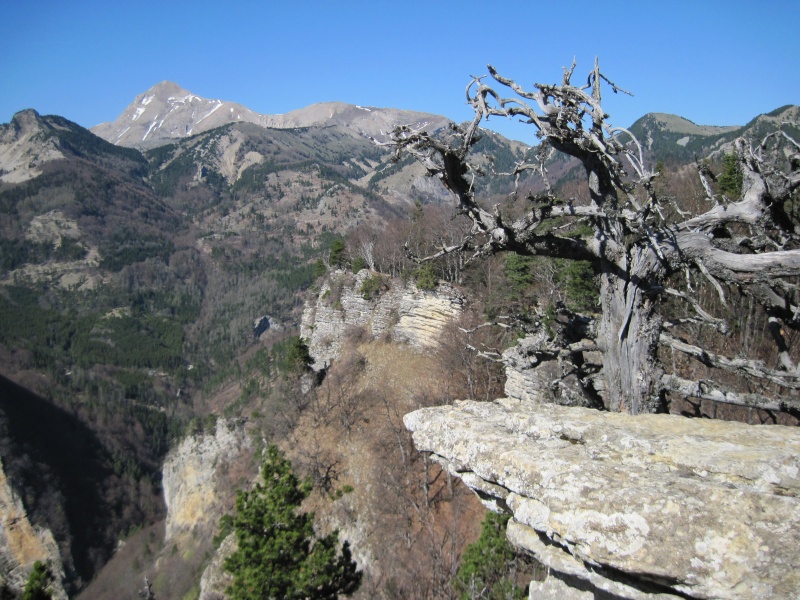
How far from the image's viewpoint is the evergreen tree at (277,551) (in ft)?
46.5

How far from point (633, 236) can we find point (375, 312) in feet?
118

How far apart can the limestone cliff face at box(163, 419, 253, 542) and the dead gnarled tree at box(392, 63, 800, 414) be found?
168ft

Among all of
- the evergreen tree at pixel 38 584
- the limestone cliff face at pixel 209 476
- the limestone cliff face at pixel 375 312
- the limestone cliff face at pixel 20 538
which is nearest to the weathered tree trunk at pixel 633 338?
the evergreen tree at pixel 38 584

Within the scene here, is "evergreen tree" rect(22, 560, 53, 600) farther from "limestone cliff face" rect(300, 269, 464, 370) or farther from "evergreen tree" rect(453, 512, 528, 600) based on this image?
"limestone cliff face" rect(300, 269, 464, 370)

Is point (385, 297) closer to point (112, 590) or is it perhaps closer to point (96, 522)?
point (112, 590)

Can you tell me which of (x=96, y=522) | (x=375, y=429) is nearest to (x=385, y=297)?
(x=375, y=429)

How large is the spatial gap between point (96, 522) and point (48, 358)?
228 ft

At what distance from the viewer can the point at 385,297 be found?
40812 millimetres

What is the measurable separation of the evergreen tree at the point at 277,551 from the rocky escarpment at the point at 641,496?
37.7ft

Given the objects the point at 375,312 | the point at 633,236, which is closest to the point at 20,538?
the point at 375,312

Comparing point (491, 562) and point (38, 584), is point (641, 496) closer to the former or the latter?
point (491, 562)

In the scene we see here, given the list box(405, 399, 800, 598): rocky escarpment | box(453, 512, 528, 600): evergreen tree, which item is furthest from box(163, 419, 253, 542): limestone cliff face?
box(405, 399, 800, 598): rocky escarpment

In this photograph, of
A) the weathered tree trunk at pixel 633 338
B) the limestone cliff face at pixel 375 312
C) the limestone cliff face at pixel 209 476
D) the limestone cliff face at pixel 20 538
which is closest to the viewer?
the weathered tree trunk at pixel 633 338

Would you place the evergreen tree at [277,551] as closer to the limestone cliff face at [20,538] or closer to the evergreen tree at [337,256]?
the evergreen tree at [337,256]
